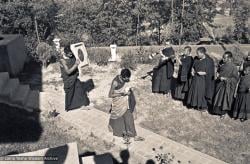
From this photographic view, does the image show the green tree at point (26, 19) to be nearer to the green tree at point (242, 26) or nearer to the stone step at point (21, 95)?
the stone step at point (21, 95)

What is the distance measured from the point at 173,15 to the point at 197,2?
1.04 metres

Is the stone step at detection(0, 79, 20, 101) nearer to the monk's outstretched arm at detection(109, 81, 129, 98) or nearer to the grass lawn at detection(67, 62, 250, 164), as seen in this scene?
the grass lawn at detection(67, 62, 250, 164)

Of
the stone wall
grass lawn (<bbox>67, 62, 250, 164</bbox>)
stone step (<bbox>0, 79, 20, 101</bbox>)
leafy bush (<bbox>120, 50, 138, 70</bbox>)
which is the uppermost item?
the stone wall

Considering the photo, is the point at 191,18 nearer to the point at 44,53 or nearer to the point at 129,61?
the point at 129,61

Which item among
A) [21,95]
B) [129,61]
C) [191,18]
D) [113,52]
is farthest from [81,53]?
[191,18]

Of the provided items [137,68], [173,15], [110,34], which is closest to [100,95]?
[137,68]

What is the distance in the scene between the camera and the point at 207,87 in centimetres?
960

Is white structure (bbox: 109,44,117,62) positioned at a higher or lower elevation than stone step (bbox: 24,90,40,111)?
higher

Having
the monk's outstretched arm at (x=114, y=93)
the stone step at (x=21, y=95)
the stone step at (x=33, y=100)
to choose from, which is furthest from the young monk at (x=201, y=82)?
the stone step at (x=21, y=95)

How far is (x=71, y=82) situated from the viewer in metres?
9.14

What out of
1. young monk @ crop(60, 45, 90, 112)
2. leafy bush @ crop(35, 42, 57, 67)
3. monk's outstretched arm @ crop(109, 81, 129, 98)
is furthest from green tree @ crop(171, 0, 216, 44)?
monk's outstretched arm @ crop(109, 81, 129, 98)

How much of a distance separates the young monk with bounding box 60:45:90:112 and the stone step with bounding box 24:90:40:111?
2.89 ft

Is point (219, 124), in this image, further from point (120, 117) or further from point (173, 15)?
point (173, 15)

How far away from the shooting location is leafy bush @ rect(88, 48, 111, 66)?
13094 mm
